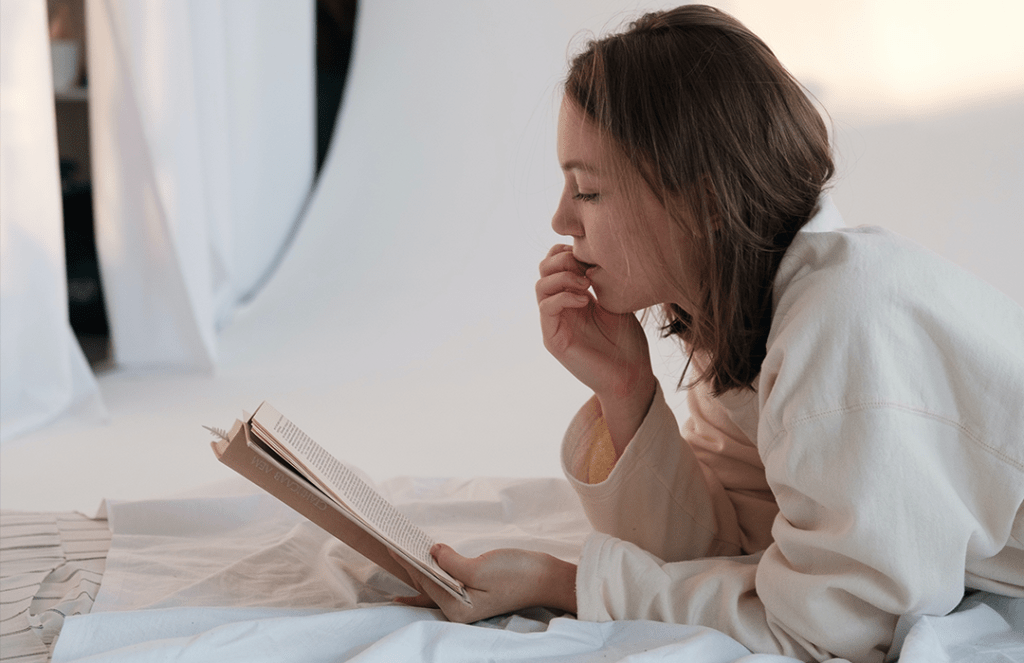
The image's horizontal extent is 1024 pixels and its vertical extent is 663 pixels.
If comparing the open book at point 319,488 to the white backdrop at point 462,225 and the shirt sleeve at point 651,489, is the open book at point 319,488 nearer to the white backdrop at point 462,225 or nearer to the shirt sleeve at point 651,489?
the shirt sleeve at point 651,489

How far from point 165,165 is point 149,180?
59mm

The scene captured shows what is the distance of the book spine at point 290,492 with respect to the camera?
728mm

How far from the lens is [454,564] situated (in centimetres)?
83

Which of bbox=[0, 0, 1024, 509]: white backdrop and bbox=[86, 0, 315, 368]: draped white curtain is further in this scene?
bbox=[86, 0, 315, 368]: draped white curtain

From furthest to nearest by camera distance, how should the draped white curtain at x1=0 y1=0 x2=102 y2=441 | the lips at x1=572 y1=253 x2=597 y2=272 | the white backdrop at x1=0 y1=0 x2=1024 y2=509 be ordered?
the white backdrop at x1=0 y1=0 x2=1024 y2=509 → the draped white curtain at x1=0 y1=0 x2=102 y2=441 → the lips at x1=572 y1=253 x2=597 y2=272

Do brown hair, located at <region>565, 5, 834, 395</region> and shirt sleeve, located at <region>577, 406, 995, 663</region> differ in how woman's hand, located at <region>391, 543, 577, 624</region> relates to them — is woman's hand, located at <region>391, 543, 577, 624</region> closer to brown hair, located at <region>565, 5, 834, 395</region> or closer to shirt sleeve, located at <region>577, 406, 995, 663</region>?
shirt sleeve, located at <region>577, 406, 995, 663</region>

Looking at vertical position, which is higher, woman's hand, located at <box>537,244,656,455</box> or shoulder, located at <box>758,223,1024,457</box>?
shoulder, located at <box>758,223,1024,457</box>

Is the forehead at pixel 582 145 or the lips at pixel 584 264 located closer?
the forehead at pixel 582 145

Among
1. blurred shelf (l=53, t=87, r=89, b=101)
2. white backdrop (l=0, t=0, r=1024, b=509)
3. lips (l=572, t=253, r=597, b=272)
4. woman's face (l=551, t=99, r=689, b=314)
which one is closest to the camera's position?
woman's face (l=551, t=99, r=689, b=314)

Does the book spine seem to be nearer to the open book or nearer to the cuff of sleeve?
the open book

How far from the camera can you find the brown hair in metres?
0.76

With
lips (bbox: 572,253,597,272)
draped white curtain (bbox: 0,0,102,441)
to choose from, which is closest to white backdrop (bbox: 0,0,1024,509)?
draped white curtain (bbox: 0,0,102,441)

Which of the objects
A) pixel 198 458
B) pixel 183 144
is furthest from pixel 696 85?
pixel 183 144

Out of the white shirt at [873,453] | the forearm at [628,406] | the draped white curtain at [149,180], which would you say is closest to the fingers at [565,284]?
the forearm at [628,406]
